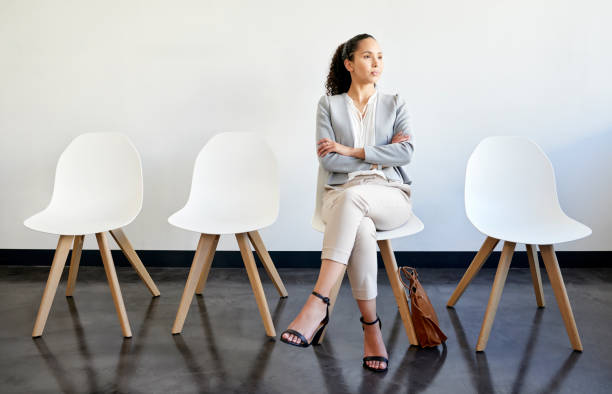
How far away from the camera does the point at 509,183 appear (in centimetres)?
255

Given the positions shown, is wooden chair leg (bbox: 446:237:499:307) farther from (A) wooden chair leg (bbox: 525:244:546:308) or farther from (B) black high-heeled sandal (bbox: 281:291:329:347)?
(B) black high-heeled sandal (bbox: 281:291:329:347)

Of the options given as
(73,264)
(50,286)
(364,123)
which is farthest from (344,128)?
(73,264)

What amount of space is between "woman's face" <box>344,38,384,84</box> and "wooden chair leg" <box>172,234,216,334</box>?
3.49 ft

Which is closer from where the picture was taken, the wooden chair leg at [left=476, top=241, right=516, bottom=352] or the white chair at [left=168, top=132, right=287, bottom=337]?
the wooden chair leg at [left=476, top=241, right=516, bottom=352]

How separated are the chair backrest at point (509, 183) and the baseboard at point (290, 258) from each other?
0.85 meters

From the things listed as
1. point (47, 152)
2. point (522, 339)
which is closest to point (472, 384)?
point (522, 339)

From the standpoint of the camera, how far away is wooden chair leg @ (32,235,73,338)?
237 cm

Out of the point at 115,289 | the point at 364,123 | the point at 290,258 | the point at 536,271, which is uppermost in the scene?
the point at 364,123

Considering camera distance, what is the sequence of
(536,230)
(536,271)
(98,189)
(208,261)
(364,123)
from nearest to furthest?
→ (536,230) < (364,123) < (536,271) < (208,261) < (98,189)

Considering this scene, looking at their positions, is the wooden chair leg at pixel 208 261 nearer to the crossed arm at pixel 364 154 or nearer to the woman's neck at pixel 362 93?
the crossed arm at pixel 364 154

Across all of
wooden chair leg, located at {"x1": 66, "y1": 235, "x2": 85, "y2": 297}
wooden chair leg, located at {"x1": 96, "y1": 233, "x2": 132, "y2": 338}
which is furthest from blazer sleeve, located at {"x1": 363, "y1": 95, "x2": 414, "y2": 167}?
wooden chair leg, located at {"x1": 66, "y1": 235, "x2": 85, "y2": 297}

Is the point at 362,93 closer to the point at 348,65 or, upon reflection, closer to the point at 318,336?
the point at 348,65

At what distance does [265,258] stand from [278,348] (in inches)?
26.2

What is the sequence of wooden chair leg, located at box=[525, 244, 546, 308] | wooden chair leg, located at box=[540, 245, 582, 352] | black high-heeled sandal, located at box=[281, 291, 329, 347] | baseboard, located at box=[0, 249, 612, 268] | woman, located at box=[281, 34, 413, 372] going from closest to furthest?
black high-heeled sandal, located at box=[281, 291, 329, 347] → woman, located at box=[281, 34, 413, 372] → wooden chair leg, located at box=[540, 245, 582, 352] → wooden chair leg, located at box=[525, 244, 546, 308] → baseboard, located at box=[0, 249, 612, 268]
